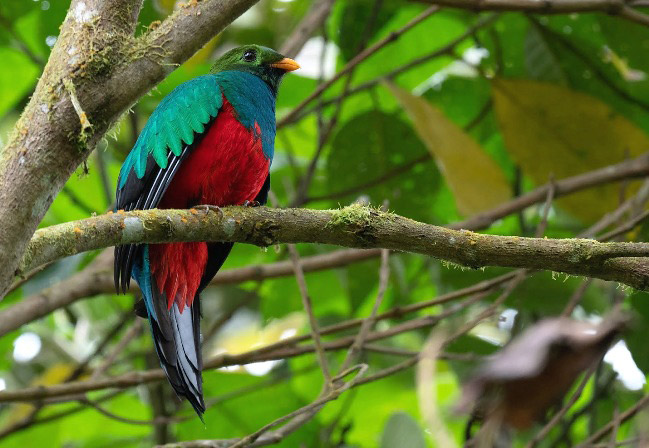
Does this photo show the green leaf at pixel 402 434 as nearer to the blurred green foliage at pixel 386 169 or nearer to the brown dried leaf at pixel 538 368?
the blurred green foliage at pixel 386 169

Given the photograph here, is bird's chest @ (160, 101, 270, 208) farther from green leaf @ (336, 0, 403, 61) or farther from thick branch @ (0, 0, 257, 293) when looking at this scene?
green leaf @ (336, 0, 403, 61)

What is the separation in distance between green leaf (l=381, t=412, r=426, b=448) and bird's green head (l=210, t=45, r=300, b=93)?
1721 millimetres

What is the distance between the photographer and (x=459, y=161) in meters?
4.23

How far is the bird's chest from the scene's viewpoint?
3.29 meters

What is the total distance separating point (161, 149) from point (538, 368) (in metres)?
2.59

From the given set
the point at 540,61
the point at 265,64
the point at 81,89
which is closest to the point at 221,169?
the point at 265,64

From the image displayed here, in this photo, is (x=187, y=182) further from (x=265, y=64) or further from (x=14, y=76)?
(x=14, y=76)

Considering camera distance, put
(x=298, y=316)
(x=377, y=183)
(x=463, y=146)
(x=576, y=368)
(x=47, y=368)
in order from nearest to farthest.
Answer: (x=576, y=368) → (x=463, y=146) → (x=377, y=183) → (x=47, y=368) → (x=298, y=316)

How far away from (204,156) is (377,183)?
1639 millimetres

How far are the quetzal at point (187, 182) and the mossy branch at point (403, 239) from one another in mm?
674

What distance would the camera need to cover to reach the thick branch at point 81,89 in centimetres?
200

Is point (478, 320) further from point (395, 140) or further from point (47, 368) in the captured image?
point (47, 368)

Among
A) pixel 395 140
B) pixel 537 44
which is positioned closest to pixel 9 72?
pixel 395 140

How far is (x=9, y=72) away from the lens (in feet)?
16.0
